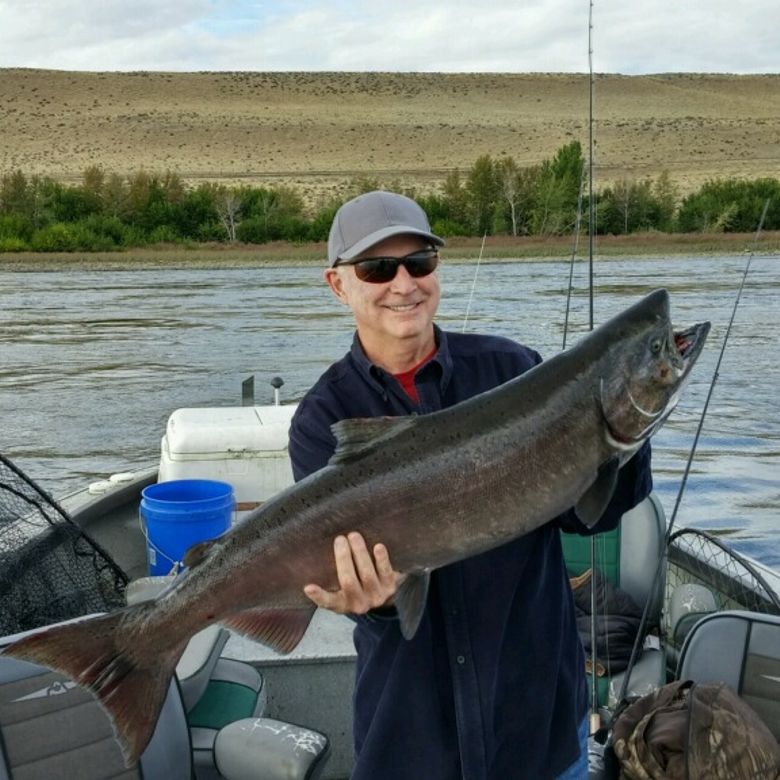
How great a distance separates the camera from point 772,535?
32.1ft

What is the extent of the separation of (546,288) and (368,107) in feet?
281

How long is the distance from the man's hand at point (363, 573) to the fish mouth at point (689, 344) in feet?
2.56

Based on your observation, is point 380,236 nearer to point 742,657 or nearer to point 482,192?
point 742,657

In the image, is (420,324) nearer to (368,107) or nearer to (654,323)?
(654,323)

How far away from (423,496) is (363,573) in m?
0.22

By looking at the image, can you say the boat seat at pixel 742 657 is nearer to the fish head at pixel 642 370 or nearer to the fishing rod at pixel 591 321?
the fishing rod at pixel 591 321

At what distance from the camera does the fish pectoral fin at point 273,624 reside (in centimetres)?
264

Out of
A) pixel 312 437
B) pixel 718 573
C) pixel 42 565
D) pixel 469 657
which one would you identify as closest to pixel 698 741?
pixel 469 657

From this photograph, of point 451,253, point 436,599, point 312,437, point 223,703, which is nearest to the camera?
point 436,599

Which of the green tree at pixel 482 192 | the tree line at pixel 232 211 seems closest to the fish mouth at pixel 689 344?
the tree line at pixel 232 211

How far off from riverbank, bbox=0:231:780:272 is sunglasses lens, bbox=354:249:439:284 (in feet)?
147

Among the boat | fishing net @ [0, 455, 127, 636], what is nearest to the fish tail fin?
the boat

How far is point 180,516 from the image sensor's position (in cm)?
561

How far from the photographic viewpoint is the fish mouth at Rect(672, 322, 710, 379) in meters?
2.38
